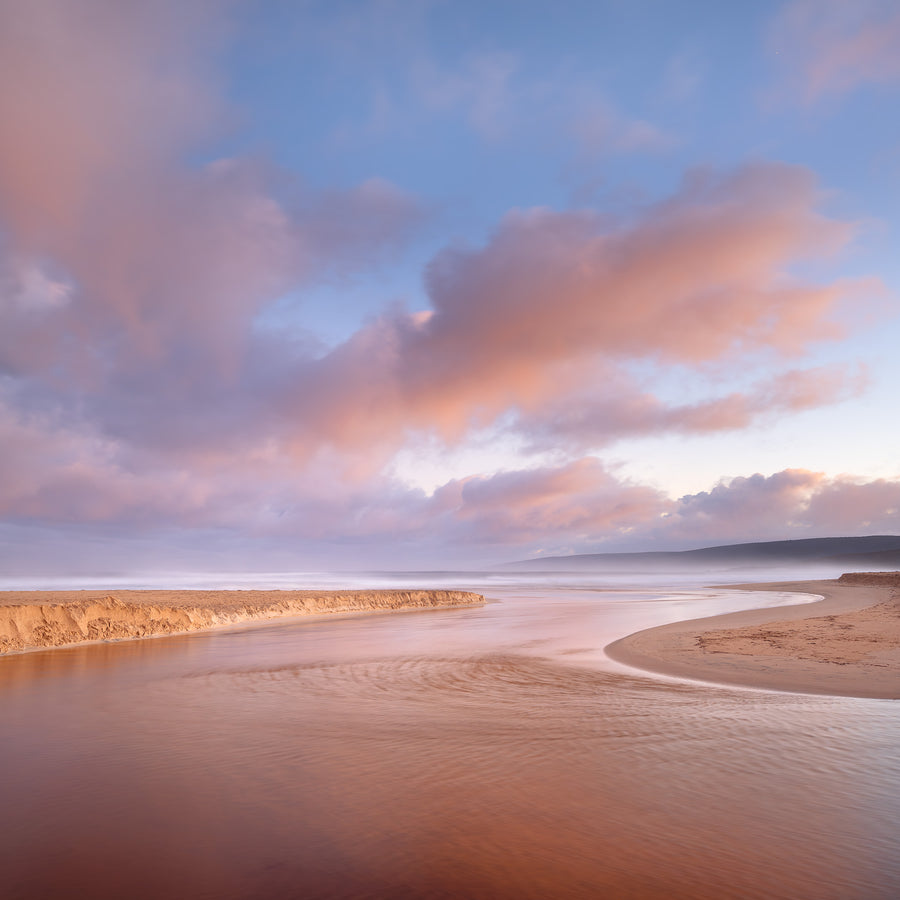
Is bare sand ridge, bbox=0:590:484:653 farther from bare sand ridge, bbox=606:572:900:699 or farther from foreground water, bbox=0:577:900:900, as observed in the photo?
bare sand ridge, bbox=606:572:900:699

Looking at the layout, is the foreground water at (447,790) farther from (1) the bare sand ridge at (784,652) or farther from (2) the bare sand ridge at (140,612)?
(2) the bare sand ridge at (140,612)

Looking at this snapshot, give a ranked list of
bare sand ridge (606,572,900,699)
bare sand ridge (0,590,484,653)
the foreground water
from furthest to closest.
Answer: bare sand ridge (0,590,484,653) → bare sand ridge (606,572,900,699) → the foreground water

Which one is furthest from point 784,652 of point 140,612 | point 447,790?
point 140,612

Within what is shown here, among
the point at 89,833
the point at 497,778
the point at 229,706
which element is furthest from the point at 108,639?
the point at 497,778

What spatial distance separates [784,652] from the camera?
54.8 ft

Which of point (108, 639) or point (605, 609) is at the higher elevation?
point (108, 639)

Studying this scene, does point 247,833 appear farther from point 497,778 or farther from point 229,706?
point 229,706

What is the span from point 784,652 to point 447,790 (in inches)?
529

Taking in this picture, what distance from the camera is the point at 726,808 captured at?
21.6 ft

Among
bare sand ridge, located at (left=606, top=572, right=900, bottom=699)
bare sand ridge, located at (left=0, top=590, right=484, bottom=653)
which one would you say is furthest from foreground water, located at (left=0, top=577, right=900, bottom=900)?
bare sand ridge, located at (left=0, top=590, right=484, bottom=653)

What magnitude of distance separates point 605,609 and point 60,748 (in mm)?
31578

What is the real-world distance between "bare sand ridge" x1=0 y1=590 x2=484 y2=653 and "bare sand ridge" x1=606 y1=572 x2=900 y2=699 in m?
18.8

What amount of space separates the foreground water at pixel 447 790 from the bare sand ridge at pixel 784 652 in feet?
4.85

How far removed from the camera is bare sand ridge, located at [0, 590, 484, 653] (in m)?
20.4
